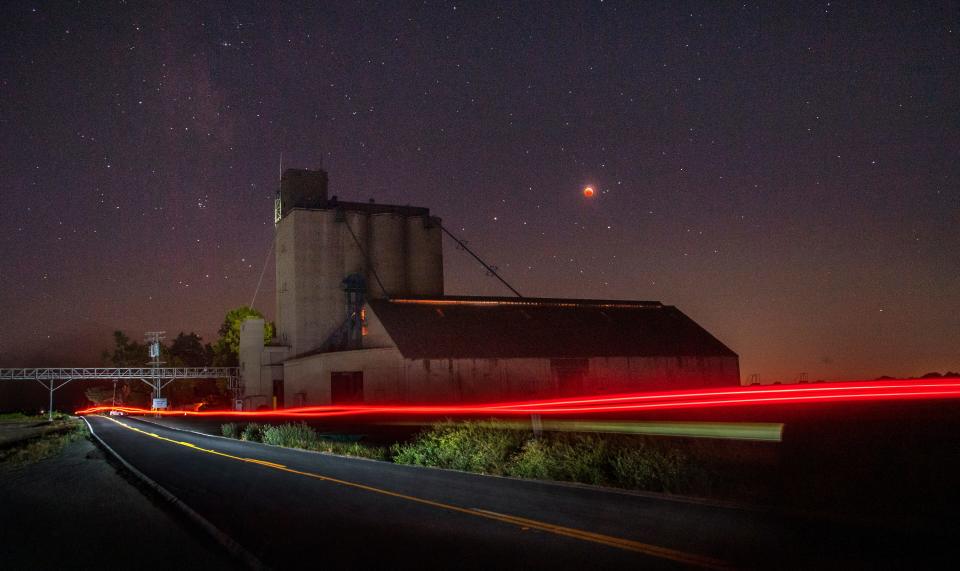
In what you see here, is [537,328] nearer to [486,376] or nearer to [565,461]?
[486,376]

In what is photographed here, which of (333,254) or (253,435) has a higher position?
(333,254)

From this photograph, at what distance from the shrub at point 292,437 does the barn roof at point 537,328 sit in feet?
47.0

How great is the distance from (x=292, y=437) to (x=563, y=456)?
1823cm

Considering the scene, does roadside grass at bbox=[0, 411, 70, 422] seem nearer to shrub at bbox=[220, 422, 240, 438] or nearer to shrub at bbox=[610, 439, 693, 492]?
shrub at bbox=[220, 422, 240, 438]

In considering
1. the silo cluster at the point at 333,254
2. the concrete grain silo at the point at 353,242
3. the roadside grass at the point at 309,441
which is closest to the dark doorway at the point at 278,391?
the silo cluster at the point at 333,254

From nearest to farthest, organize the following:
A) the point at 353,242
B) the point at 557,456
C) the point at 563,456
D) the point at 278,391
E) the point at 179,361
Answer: the point at 563,456, the point at 557,456, the point at 278,391, the point at 353,242, the point at 179,361

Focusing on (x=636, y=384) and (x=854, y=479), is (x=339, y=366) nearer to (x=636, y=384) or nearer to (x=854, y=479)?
(x=636, y=384)

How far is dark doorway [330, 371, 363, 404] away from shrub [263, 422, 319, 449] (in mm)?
17290

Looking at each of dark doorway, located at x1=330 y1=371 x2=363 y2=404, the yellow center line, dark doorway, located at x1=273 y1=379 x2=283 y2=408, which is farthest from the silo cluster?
the yellow center line

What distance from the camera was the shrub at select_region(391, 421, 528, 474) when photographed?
64.5ft

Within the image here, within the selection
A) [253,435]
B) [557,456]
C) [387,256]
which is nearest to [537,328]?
[253,435]

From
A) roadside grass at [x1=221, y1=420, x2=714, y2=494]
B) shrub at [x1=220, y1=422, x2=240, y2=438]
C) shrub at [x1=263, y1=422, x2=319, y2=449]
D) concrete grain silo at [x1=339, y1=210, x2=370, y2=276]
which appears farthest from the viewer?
concrete grain silo at [x1=339, y1=210, x2=370, y2=276]

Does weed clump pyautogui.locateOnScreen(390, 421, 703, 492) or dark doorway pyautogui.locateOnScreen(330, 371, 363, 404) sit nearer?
weed clump pyautogui.locateOnScreen(390, 421, 703, 492)

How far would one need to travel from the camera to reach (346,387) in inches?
2130
